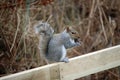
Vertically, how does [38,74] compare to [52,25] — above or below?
above

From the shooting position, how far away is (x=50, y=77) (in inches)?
85.7

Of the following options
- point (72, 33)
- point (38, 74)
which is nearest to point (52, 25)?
point (72, 33)

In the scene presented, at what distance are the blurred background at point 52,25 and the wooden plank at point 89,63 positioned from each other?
1.81 feet

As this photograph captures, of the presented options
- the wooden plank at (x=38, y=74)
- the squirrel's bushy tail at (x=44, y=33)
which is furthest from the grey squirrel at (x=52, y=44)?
the wooden plank at (x=38, y=74)

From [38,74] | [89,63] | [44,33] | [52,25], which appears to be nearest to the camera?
[38,74]

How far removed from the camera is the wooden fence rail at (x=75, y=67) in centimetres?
208

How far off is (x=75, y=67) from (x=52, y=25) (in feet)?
2.97

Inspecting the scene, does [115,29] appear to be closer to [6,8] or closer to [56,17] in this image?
[56,17]

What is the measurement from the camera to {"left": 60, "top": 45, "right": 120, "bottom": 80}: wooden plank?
2.27 m

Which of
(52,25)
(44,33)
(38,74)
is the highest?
(44,33)

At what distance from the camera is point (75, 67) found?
7.54 feet

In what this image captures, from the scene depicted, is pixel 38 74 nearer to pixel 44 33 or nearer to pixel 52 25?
pixel 44 33

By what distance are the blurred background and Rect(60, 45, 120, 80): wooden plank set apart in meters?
0.55

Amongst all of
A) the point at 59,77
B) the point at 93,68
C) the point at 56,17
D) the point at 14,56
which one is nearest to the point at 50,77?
the point at 59,77
